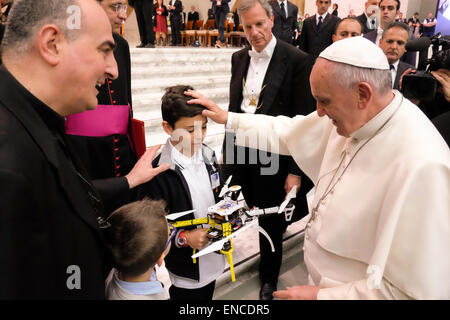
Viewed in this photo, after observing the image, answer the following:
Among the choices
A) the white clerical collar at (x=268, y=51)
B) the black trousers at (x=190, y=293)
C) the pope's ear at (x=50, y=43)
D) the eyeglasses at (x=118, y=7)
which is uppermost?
the eyeglasses at (x=118, y=7)

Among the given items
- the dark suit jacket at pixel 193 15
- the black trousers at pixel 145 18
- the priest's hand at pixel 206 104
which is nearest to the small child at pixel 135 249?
the priest's hand at pixel 206 104

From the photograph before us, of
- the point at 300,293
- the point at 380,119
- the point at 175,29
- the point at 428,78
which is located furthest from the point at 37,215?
the point at 175,29

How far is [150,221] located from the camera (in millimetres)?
1205

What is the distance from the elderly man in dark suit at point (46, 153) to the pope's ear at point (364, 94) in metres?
0.93

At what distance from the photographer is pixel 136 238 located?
1.17 meters

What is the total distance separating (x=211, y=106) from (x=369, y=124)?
0.88 metres

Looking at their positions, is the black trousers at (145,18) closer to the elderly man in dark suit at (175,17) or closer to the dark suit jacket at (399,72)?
the dark suit jacket at (399,72)

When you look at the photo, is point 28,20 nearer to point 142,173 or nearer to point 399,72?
point 142,173

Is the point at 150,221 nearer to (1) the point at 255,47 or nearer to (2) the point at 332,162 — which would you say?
(2) the point at 332,162

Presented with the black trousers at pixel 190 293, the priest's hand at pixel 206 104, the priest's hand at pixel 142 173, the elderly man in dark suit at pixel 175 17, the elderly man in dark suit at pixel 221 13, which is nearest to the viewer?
the priest's hand at pixel 142 173

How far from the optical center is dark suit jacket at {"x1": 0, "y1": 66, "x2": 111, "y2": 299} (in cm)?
72

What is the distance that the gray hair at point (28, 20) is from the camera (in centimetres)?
87

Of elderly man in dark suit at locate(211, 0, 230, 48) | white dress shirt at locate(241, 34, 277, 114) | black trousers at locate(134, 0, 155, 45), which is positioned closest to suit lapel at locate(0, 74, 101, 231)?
white dress shirt at locate(241, 34, 277, 114)
